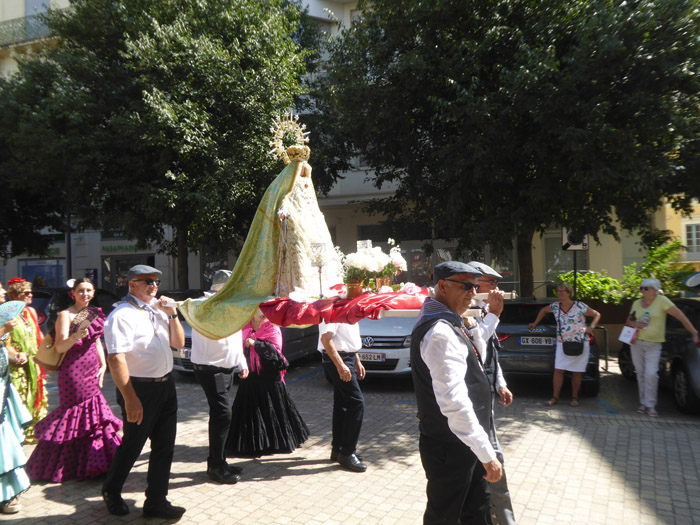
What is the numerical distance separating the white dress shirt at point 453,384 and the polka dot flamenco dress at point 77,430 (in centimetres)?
371

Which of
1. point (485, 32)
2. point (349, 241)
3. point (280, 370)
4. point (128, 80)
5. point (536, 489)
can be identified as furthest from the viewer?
point (349, 241)

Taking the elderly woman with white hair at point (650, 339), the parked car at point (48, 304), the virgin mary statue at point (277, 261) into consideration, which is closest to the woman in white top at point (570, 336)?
the elderly woman with white hair at point (650, 339)

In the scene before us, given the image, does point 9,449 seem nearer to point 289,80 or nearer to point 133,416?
point 133,416

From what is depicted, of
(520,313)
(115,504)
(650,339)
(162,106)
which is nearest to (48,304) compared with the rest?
(162,106)

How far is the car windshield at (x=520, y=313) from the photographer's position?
335 inches

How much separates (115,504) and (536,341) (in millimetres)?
6360

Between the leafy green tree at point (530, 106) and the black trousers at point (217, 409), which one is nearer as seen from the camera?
the black trousers at point (217, 409)

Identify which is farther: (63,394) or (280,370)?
(280,370)

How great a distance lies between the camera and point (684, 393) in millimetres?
7258

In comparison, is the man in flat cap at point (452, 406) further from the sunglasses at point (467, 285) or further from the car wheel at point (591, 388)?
the car wheel at point (591, 388)

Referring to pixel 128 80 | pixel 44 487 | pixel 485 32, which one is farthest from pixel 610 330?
pixel 128 80

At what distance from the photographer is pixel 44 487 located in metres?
4.81

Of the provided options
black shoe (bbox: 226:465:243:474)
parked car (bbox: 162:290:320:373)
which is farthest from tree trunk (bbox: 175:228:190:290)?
black shoe (bbox: 226:465:243:474)

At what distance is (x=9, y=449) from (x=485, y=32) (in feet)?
31.4
